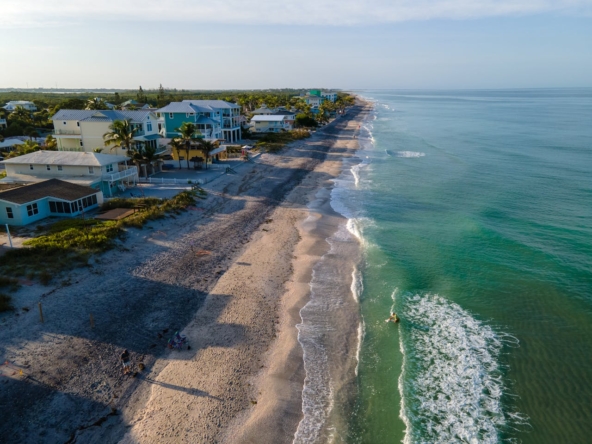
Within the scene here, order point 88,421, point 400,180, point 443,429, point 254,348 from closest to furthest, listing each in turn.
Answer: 1. point 88,421
2. point 443,429
3. point 254,348
4. point 400,180

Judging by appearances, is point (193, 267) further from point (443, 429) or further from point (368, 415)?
point (443, 429)

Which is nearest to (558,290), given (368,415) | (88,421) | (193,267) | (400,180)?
(368,415)

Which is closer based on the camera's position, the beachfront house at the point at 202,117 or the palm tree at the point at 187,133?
the palm tree at the point at 187,133

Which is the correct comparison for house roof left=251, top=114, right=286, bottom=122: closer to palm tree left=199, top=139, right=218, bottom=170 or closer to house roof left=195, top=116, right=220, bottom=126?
house roof left=195, top=116, right=220, bottom=126

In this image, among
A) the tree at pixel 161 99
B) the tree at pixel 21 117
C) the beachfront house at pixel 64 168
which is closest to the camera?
the beachfront house at pixel 64 168

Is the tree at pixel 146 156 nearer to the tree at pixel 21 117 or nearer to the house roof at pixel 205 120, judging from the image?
the house roof at pixel 205 120

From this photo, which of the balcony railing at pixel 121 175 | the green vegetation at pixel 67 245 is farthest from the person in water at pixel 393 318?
the balcony railing at pixel 121 175

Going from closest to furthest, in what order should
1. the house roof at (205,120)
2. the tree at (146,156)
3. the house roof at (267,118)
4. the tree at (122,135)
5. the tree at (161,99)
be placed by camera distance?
the tree at (122,135) → the tree at (146,156) → the house roof at (205,120) → the house roof at (267,118) → the tree at (161,99)
